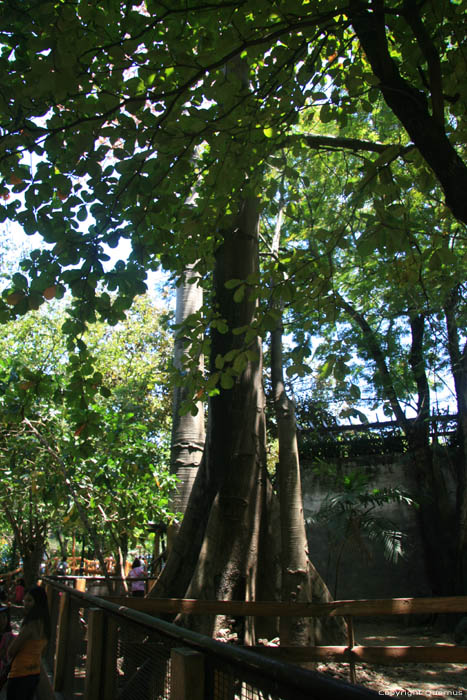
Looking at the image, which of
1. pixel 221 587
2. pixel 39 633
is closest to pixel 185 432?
pixel 221 587

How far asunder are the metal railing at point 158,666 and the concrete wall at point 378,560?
22.6 feet

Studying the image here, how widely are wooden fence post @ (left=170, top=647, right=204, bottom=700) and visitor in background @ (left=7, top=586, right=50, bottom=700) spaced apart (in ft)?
11.9

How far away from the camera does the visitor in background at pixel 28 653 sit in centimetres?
455

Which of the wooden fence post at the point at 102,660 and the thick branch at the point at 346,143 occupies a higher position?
the thick branch at the point at 346,143

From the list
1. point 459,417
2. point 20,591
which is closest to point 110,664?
point 459,417

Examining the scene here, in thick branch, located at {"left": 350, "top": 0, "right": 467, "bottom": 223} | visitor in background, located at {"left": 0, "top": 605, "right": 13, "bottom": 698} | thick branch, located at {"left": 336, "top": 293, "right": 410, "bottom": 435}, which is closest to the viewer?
thick branch, located at {"left": 350, "top": 0, "right": 467, "bottom": 223}

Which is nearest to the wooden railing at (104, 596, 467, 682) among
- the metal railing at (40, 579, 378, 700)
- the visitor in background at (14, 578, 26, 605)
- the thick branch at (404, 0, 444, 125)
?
the metal railing at (40, 579, 378, 700)

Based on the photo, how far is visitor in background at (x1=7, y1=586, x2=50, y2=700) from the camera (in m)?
4.55

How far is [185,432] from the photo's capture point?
739 centimetres

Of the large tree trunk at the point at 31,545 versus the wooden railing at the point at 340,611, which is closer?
the wooden railing at the point at 340,611

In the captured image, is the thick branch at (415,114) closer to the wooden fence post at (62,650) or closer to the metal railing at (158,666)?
the metal railing at (158,666)

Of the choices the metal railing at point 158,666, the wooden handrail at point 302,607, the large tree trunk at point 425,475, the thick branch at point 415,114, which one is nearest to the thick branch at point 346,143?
the thick branch at point 415,114

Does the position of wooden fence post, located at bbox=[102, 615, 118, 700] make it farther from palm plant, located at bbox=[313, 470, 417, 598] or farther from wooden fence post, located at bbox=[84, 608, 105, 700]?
palm plant, located at bbox=[313, 470, 417, 598]

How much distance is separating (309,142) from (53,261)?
12.6ft
